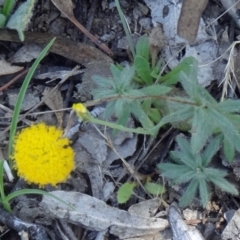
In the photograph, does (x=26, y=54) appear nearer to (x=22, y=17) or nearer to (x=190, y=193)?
(x=22, y=17)

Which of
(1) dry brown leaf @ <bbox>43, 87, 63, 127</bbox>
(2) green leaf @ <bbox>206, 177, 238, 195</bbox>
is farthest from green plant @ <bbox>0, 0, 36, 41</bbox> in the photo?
(2) green leaf @ <bbox>206, 177, 238, 195</bbox>

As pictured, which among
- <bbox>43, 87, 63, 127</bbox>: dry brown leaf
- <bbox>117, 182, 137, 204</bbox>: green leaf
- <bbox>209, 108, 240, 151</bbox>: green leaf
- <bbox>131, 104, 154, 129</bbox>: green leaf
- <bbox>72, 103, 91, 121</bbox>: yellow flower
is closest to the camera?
<bbox>72, 103, 91, 121</bbox>: yellow flower

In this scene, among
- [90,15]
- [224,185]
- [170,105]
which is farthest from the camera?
[90,15]

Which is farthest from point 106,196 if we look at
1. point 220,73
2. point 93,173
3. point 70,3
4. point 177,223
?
point 70,3

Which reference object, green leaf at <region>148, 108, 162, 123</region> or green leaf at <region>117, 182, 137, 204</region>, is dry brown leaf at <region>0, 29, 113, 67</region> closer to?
green leaf at <region>148, 108, 162, 123</region>

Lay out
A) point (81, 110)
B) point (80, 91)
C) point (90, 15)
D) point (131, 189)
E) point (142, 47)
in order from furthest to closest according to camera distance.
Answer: point (90, 15) → point (80, 91) → point (142, 47) → point (131, 189) → point (81, 110)

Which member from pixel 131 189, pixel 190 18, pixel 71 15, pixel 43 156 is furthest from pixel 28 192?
pixel 190 18

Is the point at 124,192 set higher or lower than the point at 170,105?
lower
